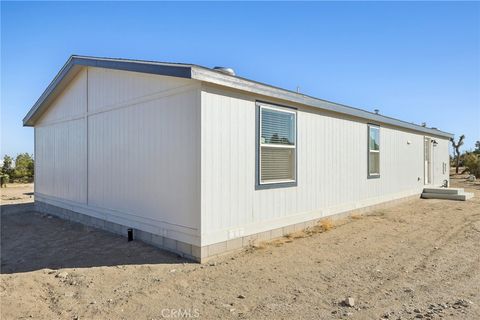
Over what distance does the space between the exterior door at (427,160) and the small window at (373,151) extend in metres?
5.07

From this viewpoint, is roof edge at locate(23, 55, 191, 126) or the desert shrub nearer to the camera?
roof edge at locate(23, 55, 191, 126)

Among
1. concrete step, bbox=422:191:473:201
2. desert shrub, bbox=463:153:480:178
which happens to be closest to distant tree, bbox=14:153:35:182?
concrete step, bbox=422:191:473:201

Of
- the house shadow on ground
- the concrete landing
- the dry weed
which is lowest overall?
the house shadow on ground

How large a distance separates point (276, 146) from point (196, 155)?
1.86 meters

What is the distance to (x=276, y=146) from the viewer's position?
5.88 metres

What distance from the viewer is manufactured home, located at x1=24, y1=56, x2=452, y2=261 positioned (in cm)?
475

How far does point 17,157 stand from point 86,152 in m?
18.2

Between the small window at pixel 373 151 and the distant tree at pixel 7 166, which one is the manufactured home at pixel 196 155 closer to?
the small window at pixel 373 151

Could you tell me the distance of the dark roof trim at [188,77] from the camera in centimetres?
452

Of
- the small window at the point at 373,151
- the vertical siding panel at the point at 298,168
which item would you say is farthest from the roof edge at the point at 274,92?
the small window at the point at 373,151

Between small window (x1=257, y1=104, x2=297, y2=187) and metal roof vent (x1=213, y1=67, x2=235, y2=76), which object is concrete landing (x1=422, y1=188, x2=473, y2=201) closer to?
small window (x1=257, y1=104, x2=297, y2=187)

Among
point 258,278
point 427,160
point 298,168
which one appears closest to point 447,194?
point 427,160

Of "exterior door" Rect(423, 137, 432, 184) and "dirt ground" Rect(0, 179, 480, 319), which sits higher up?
"exterior door" Rect(423, 137, 432, 184)

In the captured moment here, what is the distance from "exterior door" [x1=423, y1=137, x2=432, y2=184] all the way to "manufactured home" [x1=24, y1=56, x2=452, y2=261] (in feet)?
16.4
